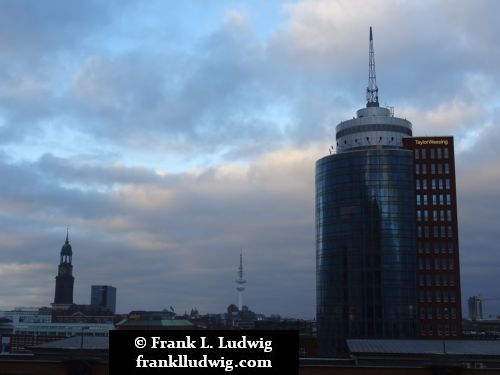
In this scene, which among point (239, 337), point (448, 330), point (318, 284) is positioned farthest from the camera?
point (318, 284)

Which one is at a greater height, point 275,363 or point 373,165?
point 373,165

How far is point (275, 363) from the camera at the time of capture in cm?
2836


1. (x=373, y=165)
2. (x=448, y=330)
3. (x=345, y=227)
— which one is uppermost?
(x=373, y=165)

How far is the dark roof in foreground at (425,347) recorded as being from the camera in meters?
100

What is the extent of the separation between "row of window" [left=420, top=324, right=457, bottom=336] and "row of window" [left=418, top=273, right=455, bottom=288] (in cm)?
1068

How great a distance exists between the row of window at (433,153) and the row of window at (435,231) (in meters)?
18.9

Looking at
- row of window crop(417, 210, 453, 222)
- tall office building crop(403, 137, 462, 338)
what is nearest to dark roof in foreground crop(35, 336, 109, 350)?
tall office building crop(403, 137, 462, 338)

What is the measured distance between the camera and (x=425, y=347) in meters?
106

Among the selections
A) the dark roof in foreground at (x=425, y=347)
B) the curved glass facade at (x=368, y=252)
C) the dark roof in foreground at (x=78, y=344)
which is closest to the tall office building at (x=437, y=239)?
the curved glass facade at (x=368, y=252)

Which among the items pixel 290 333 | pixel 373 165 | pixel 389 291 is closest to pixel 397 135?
pixel 373 165

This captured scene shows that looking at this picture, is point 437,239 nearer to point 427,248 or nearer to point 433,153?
point 427,248

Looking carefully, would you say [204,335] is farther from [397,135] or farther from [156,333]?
[397,135]

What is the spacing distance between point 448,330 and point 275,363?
146 metres

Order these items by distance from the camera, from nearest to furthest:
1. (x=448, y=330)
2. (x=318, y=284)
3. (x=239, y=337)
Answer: (x=239, y=337)
(x=448, y=330)
(x=318, y=284)
